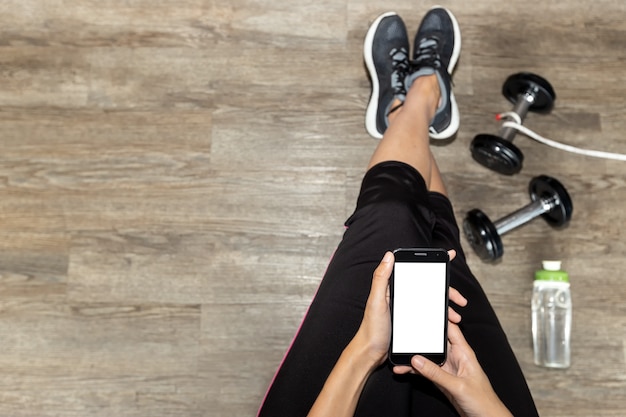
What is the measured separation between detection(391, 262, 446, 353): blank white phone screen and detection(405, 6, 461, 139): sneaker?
0.50 meters

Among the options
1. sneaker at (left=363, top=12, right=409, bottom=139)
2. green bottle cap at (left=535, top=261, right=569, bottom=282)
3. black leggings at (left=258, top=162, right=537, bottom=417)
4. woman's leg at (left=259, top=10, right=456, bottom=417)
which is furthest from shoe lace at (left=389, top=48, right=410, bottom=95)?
green bottle cap at (left=535, top=261, right=569, bottom=282)

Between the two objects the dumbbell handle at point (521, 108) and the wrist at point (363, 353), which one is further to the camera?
the dumbbell handle at point (521, 108)

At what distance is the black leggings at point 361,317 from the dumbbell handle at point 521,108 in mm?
333

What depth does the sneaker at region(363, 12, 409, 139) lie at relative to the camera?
50.3 inches

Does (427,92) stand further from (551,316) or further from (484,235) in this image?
(551,316)

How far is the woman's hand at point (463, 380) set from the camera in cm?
75

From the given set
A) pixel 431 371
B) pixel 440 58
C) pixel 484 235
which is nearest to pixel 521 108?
pixel 440 58

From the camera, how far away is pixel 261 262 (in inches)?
48.8

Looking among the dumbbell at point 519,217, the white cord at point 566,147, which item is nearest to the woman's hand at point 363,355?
the dumbbell at point 519,217

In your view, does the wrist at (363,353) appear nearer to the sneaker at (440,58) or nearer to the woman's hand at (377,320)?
the woman's hand at (377,320)

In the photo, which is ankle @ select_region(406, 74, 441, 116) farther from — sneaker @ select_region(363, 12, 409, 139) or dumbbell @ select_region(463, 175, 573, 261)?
dumbbell @ select_region(463, 175, 573, 261)

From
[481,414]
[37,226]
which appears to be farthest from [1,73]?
[481,414]

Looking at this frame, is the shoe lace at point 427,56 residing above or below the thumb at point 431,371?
above

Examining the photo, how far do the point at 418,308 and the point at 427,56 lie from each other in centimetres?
66
